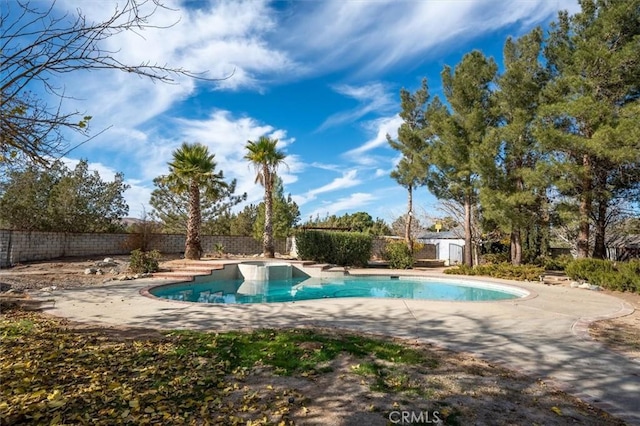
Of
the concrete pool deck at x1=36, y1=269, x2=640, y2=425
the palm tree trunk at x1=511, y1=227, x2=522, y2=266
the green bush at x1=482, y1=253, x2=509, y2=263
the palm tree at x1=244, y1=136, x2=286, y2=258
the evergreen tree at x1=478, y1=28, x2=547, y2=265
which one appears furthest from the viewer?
the green bush at x1=482, y1=253, x2=509, y2=263

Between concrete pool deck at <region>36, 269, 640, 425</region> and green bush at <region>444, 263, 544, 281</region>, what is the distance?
16.2ft

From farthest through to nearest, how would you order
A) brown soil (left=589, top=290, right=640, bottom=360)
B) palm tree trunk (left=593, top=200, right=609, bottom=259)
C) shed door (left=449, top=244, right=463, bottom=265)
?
shed door (left=449, top=244, right=463, bottom=265), palm tree trunk (left=593, top=200, right=609, bottom=259), brown soil (left=589, top=290, right=640, bottom=360)

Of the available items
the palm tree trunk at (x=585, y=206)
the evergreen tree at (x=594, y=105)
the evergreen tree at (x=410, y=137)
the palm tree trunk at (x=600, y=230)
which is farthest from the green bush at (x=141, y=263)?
the palm tree trunk at (x=600, y=230)

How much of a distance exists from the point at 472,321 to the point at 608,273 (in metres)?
9.50

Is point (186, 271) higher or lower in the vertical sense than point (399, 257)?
lower

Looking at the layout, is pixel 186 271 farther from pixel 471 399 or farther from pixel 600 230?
pixel 600 230

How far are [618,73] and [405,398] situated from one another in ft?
57.0

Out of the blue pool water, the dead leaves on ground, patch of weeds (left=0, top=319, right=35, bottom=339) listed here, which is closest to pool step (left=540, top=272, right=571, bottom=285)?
the blue pool water

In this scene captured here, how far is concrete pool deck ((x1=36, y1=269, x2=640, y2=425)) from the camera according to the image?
170 inches

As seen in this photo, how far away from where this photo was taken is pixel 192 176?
1839cm

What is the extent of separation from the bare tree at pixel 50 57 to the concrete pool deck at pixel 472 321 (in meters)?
4.05

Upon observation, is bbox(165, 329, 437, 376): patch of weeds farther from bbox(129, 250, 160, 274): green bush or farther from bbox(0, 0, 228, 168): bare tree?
bbox(129, 250, 160, 274): green bush

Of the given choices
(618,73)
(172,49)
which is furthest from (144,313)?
(618,73)

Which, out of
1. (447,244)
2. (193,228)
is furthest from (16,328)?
(447,244)
